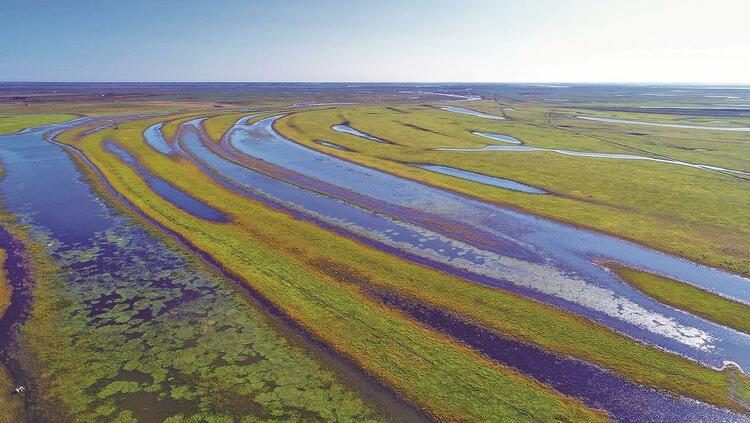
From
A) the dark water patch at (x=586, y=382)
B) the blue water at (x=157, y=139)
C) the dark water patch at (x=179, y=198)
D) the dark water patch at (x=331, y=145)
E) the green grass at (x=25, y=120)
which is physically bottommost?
the dark water patch at (x=586, y=382)

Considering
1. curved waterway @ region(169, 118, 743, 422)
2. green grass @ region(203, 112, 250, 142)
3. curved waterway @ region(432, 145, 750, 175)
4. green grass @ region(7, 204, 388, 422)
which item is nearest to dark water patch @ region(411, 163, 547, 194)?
curved waterway @ region(432, 145, 750, 175)

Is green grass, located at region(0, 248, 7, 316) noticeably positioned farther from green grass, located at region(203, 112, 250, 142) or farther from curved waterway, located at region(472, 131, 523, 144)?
curved waterway, located at region(472, 131, 523, 144)

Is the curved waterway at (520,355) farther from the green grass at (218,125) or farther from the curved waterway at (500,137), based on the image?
the curved waterway at (500,137)

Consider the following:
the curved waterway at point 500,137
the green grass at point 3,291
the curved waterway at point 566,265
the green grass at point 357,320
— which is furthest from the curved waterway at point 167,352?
the curved waterway at point 500,137

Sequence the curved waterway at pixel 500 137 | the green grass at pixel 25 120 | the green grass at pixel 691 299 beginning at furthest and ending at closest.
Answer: the green grass at pixel 25 120 < the curved waterway at pixel 500 137 < the green grass at pixel 691 299

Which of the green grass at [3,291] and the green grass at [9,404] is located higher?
the green grass at [3,291]

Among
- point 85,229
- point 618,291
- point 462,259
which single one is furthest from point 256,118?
point 618,291
